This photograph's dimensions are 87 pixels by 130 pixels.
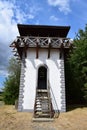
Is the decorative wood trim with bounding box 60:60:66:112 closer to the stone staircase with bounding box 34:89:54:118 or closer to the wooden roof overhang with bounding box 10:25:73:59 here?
A: the stone staircase with bounding box 34:89:54:118

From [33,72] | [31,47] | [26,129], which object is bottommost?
[26,129]

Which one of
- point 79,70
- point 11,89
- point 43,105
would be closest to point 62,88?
point 43,105

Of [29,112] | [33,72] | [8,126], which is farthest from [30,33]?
[8,126]

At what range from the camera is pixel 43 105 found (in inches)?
625

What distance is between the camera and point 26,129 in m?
11.9

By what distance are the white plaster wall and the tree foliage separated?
6963mm

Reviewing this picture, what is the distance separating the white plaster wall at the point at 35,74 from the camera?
16812mm

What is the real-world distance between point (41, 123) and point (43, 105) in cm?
278

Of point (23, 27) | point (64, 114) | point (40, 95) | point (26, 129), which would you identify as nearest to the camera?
point (26, 129)

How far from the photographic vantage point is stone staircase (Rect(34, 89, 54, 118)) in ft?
48.3

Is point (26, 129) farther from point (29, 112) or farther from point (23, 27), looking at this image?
point (23, 27)

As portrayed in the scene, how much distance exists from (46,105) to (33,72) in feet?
11.4

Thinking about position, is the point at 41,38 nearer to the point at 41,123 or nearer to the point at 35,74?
the point at 35,74

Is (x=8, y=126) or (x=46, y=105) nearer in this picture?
(x=8, y=126)
